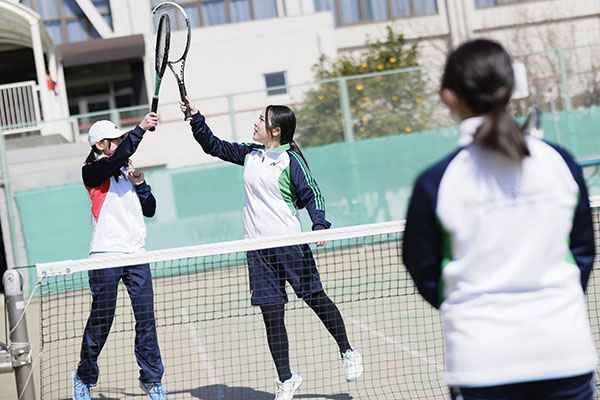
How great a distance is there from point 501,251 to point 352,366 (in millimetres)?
3022

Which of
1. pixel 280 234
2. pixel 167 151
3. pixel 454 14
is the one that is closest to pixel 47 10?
pixel 167 151

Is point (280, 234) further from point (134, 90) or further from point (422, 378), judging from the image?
point (134, 90)

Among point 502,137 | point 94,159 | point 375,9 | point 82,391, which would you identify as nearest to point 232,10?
point 375,9

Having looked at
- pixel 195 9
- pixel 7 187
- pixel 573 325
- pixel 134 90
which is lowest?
pixel 573 325

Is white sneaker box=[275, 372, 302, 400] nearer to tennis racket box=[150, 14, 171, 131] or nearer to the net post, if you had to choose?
the net post

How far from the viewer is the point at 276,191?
16.9ft

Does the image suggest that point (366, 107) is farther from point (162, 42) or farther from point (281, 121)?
point (281, 121)

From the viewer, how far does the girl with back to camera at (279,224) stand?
5023 millimetres

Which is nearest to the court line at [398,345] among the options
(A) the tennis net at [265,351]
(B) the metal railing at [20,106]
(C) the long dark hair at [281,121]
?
(A) the tennis net at [265,351]

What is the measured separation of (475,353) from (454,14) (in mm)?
24362

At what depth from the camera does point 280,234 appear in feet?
16.9

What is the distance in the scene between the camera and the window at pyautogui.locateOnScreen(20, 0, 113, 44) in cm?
2264

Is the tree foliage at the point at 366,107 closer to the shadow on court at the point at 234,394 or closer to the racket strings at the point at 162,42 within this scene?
the racket strings at the point at 162,42

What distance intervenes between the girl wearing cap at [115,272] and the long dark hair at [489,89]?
307cm
